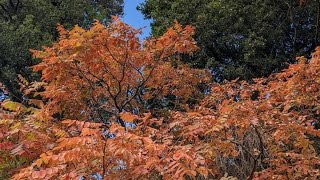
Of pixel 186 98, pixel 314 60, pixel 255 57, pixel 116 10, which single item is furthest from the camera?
pixel 116 10

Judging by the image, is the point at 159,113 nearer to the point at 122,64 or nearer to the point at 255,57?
the point at 122,64

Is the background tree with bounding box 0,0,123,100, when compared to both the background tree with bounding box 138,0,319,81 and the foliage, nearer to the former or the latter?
the background tree with bounding box 138,0,319,81

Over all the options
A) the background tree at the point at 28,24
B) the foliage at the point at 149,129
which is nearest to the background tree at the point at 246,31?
the foliage at the point at 149,129

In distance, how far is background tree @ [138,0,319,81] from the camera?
11.6m

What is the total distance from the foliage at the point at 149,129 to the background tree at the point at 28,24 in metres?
4.74

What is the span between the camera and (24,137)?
16.1 ft

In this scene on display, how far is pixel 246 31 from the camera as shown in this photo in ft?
38.6

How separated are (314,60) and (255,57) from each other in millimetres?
4548

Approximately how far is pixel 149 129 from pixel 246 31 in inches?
282

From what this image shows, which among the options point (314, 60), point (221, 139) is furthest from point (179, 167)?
point (314, 60)

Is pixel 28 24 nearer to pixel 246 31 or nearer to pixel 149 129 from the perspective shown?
pixel 246 31

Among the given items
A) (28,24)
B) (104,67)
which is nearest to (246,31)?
(104,67)

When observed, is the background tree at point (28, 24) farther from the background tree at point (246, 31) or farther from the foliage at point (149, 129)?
the foliage at point (149, 129)

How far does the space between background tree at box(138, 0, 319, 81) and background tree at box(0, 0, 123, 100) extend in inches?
118
